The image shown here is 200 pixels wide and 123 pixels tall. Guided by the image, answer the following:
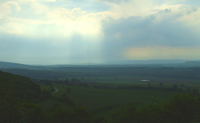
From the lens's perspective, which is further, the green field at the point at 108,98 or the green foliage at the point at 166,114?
the green field at the point at 108,98

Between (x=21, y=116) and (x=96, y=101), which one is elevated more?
(x=21, y=116)

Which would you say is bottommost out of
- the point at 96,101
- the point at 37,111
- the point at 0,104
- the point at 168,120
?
the point at 96,101

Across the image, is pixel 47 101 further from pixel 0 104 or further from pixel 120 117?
pixel 0 104

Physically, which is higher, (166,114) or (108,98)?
(166,114)

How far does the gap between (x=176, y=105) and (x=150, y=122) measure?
5469 millimetres

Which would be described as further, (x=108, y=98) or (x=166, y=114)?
(x=108, y=98)

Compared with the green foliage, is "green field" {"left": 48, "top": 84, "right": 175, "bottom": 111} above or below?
below

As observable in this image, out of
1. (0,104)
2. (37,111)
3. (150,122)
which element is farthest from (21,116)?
(150,122)

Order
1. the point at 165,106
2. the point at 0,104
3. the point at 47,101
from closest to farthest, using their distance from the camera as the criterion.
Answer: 1. the point at 0,104
2. the point at 165,106
3. the point at 47,101

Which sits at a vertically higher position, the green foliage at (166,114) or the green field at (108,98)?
the green foliage at (166,114)

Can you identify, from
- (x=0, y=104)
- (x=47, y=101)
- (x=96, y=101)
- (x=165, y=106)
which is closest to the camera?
(x=0, y=104)

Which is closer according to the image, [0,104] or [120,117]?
[0,104]

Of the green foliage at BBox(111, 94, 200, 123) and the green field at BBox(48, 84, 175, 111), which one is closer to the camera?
the green foliage at BBox(111, 94, 200, 123)

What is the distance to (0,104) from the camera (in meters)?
9.40
